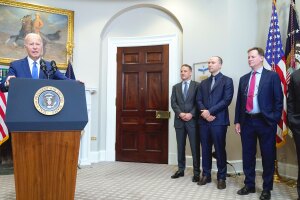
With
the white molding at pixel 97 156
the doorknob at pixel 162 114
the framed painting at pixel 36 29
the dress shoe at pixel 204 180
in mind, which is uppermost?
the framed painting at pixel 36 29

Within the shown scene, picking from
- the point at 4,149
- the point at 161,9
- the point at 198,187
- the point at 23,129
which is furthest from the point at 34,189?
the point at 161,9

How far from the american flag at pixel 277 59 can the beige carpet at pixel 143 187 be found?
0.69 meters

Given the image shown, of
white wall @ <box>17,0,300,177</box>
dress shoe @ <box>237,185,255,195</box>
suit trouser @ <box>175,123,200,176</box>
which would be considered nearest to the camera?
dress shoe @ <box>237,185,255,195</box>

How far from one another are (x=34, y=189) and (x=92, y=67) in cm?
395

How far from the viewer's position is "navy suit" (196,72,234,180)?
386cm

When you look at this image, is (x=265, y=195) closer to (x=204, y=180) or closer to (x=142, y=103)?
(x=204, y=180)

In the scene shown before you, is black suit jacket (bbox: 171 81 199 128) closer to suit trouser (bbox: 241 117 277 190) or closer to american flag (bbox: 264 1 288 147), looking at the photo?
suit trouser (bbox: 241 117 277 190)

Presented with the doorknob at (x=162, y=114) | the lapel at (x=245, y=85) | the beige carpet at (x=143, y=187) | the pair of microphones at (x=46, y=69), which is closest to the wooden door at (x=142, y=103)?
the doorknob at (x=162, y=114)

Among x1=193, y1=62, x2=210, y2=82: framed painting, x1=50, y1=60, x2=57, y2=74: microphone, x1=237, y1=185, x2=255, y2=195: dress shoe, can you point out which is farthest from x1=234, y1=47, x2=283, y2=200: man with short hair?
x1=50, y1=60, x2=57, y2=74: microphone

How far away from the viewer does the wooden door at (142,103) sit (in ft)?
18.8

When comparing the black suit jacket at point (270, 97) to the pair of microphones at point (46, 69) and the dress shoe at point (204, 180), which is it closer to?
the dress shoe at point (204, 180)

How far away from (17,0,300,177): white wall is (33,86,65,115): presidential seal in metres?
3.25

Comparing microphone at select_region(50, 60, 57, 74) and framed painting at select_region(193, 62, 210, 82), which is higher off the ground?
framed painting at select_region(193, 62, 210, 82)

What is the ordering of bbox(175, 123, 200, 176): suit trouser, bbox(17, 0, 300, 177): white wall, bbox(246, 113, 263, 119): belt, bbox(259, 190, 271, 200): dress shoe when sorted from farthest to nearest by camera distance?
bbox(17, 0, 300, 177): white wall
bbox(175, 123, 200, 176): suit trouser
bbox(246, 113, 263, 119): belt
bbox(259, 190, 271, 200): dress shoe
